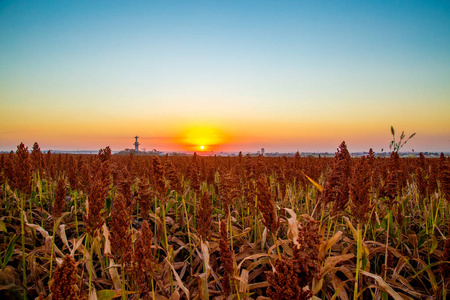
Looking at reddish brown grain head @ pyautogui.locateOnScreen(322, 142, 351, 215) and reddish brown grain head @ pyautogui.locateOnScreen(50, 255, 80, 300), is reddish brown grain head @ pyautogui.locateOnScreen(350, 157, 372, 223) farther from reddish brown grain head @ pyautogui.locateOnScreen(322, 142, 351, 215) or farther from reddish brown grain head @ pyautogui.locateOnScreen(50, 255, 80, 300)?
A: reddish brown grain head @ pyautogui.locateOnScreen(50, 255, 80, 300)

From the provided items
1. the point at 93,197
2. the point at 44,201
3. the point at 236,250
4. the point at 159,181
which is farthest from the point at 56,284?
the point at 44,201

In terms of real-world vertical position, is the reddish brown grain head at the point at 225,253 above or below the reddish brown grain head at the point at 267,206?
below

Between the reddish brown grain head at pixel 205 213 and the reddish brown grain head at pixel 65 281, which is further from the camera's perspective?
the reddish brown grain head at pixel 205 213

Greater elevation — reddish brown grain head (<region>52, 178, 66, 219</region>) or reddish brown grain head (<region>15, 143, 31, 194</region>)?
reddish brown grain head (<region>15, 143, 31, 194</region>)

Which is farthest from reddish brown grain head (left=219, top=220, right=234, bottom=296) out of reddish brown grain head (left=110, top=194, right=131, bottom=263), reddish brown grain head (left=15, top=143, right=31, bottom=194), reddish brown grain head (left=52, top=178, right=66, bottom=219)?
reddish brown grain head (left=15, top=143, right=31, bottom=194)

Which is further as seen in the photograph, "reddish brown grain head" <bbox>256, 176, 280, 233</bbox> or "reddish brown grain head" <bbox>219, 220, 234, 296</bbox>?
"reddish brown grain head" <bbox>256, 176, 280, 233</bbox>

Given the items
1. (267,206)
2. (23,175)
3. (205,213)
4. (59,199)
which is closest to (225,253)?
(267,206)

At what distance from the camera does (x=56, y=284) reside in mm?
1108

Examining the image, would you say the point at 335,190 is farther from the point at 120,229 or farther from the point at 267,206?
the point at 120,229

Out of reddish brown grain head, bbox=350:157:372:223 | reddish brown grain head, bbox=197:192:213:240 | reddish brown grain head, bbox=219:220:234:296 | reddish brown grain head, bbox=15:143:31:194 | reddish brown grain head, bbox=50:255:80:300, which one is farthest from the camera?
reddish brown grain head, bbox=15:143:31:194

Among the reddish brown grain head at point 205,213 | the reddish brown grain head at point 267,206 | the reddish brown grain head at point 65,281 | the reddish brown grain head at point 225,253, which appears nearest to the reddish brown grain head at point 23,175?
the reddish brown grain head at point 205,213

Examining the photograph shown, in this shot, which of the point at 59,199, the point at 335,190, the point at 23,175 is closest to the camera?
the point at 335,190

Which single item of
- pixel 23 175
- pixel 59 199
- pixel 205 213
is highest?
pixel 23 175

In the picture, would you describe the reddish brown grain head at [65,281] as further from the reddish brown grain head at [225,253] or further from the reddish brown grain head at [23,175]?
the reddish brown grain head at [23,175]
